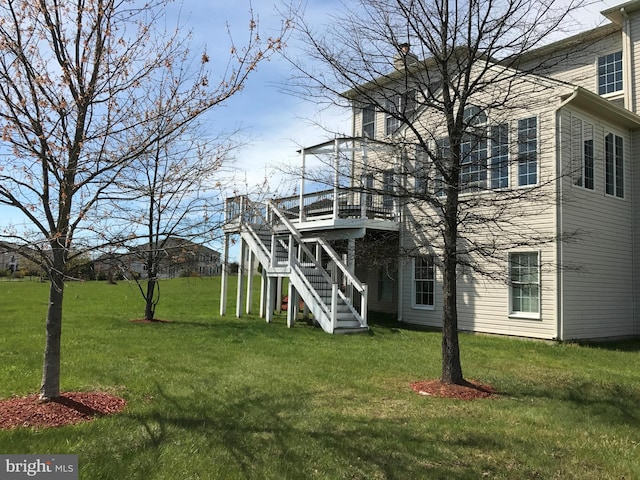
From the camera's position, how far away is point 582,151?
40.6 ft

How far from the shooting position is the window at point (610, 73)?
14.3 m

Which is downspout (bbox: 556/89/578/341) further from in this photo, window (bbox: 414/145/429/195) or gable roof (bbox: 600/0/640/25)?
window (bbox: 414/145/429/195)

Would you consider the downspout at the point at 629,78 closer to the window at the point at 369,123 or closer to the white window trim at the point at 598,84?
the white window trim at the point at 598,84

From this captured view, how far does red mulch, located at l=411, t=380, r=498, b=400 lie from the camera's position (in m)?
6.30

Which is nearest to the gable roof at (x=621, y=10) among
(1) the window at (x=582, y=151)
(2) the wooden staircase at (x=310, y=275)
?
(1) the window at (x=582, y=151)

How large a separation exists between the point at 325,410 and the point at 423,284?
971cm

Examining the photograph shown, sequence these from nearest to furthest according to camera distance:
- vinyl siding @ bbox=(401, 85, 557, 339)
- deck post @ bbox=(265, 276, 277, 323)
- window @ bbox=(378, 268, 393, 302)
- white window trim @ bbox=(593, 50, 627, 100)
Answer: vinyl siding @ bbox=(401, 85, 557, 339)
white window trim @ bbox=(593, 50, 627, 100)
deck post @ bbox=(265, 276, 277, 323)
window @ bbox=(378, 268, 393, 302)

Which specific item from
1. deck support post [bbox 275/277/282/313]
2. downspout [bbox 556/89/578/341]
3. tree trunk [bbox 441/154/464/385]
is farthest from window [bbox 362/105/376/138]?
tree trunk [bbox 441/154/464/385]

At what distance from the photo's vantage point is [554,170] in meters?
11.6

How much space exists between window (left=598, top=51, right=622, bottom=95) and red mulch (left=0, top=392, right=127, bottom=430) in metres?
15.3

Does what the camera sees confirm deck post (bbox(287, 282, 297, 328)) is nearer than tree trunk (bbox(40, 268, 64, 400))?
No

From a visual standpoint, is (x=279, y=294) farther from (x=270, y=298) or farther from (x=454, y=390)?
(x=454, y=390)

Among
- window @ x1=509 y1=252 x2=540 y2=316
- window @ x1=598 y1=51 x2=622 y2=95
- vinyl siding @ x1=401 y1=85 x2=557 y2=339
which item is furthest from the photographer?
window @ x1=598 y1=51 x2=622 y2=95
